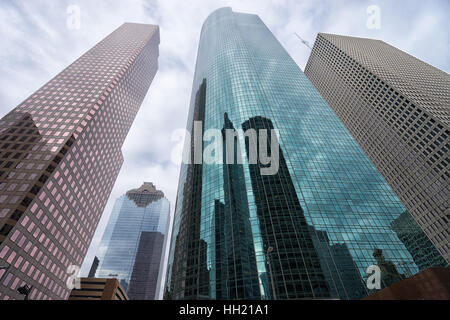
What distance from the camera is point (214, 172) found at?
83812 mm

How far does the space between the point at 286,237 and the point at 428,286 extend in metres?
44.1

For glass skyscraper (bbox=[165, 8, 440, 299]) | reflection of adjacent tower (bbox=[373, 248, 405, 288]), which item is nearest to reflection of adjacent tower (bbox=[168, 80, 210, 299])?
glass skyscraper (bbox=[165, 8, 440, 299])

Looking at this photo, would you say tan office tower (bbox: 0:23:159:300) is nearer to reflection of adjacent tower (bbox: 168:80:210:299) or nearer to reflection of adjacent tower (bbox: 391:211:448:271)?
reflection of adjacent tower (bbox: 168:80:210:299)

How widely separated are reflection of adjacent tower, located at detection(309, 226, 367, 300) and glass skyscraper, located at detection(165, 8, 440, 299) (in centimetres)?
23

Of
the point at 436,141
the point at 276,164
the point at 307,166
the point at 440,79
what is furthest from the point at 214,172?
the point at 440,79

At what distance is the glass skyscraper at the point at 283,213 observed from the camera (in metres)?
56.5

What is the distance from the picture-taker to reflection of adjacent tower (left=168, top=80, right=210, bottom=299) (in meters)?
62.7

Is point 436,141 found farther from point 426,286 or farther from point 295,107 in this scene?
point 426,286

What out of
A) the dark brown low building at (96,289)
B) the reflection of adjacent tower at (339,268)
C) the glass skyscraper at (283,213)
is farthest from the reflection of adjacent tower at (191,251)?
the dark brown low building at (96,289)

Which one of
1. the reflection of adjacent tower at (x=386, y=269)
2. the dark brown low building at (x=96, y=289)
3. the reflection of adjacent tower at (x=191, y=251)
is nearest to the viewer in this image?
the reflection of adjacent tower at (x=386, y=269)

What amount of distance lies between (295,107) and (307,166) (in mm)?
35863

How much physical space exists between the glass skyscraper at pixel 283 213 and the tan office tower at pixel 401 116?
25.8 metres

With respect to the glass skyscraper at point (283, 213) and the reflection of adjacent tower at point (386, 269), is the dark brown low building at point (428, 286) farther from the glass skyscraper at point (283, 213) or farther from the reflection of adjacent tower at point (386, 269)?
the reflection of adjacent tower at point (386, 269)

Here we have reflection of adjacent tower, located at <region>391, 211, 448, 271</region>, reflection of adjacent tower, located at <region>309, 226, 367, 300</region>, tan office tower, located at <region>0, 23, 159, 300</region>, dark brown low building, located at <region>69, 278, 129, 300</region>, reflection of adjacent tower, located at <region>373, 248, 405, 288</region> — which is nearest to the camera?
reflection of adjacent tower, located at <region>309, 226, 367, 300</region>
